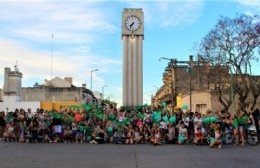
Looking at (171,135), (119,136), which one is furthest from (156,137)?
(119,136)

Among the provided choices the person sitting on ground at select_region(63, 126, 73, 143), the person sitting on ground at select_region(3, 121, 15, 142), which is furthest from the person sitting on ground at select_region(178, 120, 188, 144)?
the person sitting on ground at select_region(3, 121, 15, 142)

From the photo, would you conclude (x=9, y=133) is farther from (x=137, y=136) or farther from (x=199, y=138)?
(x=199, y=138)

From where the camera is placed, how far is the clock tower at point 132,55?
3681 cm

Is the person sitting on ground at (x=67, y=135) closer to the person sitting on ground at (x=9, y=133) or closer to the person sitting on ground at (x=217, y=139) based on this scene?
the person sitting on ground at (x=9, y=133)

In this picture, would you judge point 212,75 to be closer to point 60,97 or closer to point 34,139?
point 34,139

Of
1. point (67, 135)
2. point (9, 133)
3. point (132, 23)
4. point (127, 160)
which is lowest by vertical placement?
point (127, 160)

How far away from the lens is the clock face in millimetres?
36750

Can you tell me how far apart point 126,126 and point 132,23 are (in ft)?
50.6

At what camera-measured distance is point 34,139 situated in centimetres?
2367

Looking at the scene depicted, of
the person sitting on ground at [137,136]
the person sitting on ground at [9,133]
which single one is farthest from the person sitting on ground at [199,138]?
the person sitting on ground at [9,133]

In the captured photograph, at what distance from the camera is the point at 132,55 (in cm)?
3797

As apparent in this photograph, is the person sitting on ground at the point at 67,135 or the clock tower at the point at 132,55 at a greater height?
the clock tower at the point at 132,55

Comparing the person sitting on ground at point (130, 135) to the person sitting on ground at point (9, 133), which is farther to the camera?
the person sitting on ground at point (9, 133)

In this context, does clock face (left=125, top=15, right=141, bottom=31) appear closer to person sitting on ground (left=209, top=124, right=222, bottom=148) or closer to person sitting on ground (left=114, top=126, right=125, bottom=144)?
person sitting on ground (left=114, top=126, right=125, bottom=144)
